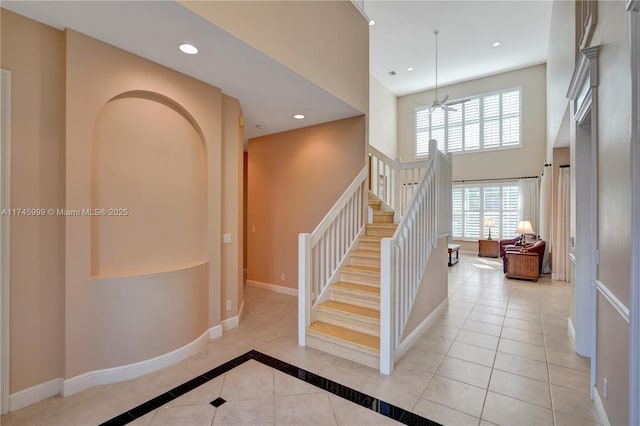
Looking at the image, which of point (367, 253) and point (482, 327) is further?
point (367, 253)

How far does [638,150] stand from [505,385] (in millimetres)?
2117

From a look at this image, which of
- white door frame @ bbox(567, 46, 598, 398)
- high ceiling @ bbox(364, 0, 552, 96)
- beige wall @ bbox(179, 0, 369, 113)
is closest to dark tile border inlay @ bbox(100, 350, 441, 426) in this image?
white door frame @ bbox(567, 46, 598, 398)

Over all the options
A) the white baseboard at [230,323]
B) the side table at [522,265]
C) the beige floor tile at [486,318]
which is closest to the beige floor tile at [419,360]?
the beige floor tile at [486,318]

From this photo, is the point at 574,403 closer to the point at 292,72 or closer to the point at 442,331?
the point at 442,331

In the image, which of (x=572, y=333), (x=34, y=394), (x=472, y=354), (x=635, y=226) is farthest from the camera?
(x=572, y=333)

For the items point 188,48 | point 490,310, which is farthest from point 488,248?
point 188,48

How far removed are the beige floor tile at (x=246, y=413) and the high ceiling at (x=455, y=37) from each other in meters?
7.02

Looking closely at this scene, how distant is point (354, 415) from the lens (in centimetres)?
221

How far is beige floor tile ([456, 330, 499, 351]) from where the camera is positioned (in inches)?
134

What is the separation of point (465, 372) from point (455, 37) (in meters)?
7.74

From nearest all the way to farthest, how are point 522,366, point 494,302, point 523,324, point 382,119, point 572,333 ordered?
1. point 522,366
2. point 572,333
3. point 523,324
4. point 494,302
5. point 382,119

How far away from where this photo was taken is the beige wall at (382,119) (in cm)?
973

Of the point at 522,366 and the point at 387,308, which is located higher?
the point at 387,308

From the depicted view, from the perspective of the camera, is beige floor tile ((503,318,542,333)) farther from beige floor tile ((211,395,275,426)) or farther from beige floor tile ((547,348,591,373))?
beige floor tile ((211,395,275,426))
